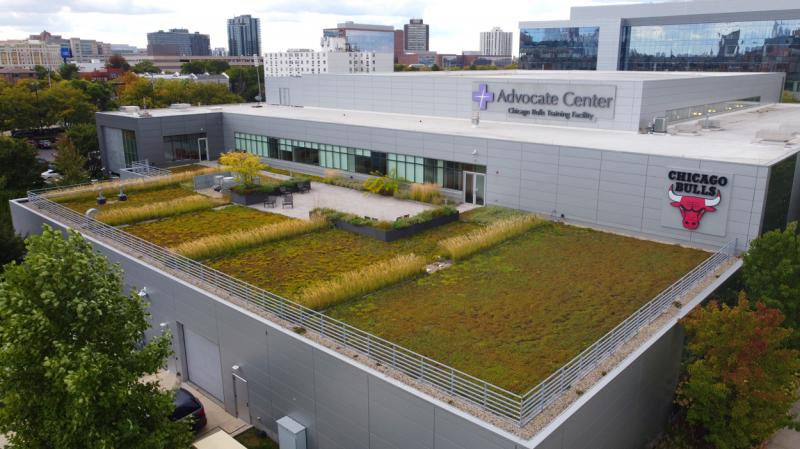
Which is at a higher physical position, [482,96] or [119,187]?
[482,96]

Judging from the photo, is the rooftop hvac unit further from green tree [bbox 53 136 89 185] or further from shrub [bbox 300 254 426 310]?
green tree [bbox 53 136 89 185]

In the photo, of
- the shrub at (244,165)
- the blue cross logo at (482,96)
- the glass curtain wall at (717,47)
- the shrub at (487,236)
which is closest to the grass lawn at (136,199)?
the shrub at (244,165)

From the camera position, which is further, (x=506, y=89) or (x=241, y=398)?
(x=506, y=89)

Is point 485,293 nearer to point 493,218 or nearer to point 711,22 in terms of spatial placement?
point 493,218

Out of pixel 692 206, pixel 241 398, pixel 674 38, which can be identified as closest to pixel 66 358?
pixel 241 398

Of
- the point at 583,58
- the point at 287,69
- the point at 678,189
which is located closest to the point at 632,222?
the point at 678,189

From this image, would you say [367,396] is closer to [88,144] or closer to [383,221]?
[383,221]
